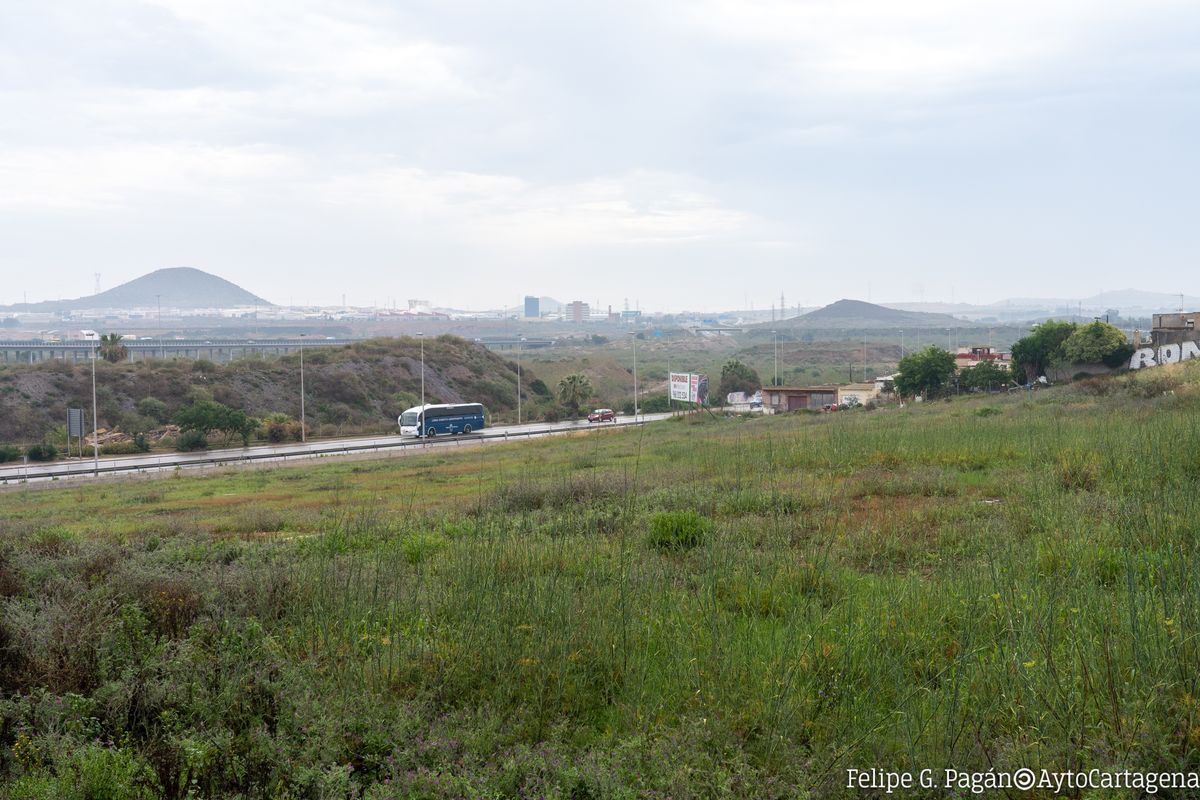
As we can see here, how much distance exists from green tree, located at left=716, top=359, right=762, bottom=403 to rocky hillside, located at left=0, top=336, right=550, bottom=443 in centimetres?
1674

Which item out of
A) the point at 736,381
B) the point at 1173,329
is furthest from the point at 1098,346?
the point at 736,381

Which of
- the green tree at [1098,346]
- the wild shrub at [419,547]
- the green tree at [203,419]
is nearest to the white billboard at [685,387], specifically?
the green tree at [1098,346]

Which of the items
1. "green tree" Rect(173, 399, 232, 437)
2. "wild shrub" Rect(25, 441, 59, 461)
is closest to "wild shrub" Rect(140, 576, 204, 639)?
"wild shrub" Rect(25, 441, 59, 461)

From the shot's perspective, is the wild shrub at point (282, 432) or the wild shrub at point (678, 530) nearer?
the wild shrub at point (678, 530)

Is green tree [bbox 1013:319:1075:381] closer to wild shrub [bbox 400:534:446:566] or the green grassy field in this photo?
the green grassy field

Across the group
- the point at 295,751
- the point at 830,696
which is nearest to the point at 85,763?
the point at 295,751

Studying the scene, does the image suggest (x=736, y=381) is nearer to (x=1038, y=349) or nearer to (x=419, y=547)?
(x=1038, y=349)

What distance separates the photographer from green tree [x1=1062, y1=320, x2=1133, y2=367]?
5866cm

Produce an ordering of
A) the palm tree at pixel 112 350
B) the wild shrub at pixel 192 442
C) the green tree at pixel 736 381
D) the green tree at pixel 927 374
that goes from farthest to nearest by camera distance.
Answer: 1. the green tree at pixel 736 381
2. the palm tree at pixel 112 350
3. the green tree at pixel 927 374
4. the wild shrub at pixel 192 442

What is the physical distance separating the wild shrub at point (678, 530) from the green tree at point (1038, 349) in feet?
202

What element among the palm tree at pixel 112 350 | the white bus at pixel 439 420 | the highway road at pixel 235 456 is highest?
the palm tree at pixel 112 350

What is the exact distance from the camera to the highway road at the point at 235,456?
4112 centimetres

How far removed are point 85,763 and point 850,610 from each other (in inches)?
162

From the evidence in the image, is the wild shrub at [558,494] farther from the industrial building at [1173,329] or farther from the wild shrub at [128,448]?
the industrial building at [1173,329]
